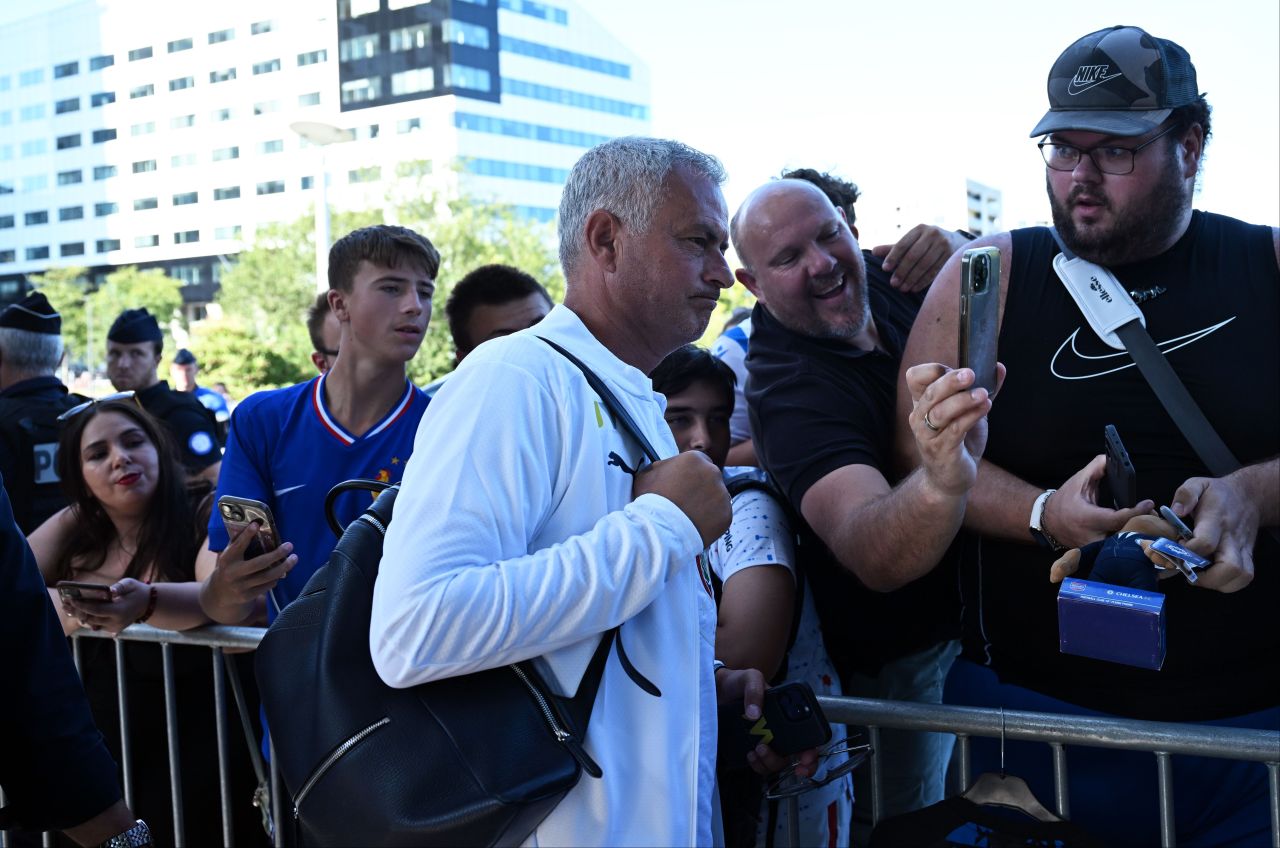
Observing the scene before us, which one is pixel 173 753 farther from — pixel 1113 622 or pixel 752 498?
pixel 1113 622

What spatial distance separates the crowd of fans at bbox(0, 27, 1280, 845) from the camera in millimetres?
1586

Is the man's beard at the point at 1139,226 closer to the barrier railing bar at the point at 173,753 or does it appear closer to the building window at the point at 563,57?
the barrier railing bar at the point at 173,753

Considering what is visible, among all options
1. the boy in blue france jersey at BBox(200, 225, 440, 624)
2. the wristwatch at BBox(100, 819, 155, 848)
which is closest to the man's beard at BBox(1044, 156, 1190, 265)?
the boy in blue france jersey at BBox(200, 225, 440, 624)

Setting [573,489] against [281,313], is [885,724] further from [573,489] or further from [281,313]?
[281,313]

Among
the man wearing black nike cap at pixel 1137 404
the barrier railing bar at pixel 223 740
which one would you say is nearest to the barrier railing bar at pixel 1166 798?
the man wearing black nike cap at pixel 1137 404

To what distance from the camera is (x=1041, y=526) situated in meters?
2.26

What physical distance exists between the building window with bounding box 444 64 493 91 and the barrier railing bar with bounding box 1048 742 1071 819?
76.3 meters

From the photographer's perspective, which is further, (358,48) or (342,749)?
(358,48)

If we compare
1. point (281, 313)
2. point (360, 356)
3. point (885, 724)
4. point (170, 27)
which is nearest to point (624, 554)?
point (885, 724)

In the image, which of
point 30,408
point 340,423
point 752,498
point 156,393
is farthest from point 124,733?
point 156,393

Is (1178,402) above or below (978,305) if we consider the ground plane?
below

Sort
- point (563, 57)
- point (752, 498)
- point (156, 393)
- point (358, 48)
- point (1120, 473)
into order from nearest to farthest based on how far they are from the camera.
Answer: point (1120, 473)
point (752, 498)
point (156, 393)
point (358, 48)
point (563, 57)

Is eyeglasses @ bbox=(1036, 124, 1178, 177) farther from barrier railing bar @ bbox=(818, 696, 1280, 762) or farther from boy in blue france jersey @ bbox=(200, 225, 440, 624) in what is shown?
boy in blue france jersey @ bbox=(200, 225, 440, 624)

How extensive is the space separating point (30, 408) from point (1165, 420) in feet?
15.1
